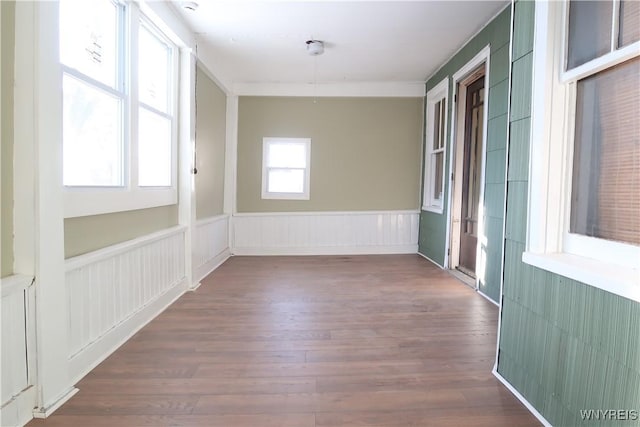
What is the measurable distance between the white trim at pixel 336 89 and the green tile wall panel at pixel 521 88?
401cm

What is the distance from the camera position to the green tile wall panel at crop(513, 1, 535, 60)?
175 centimetres

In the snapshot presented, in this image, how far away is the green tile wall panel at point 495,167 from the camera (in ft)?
10.9

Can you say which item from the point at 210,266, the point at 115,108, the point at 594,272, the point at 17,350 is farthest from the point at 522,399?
the point at 210,266

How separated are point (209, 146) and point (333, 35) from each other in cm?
208

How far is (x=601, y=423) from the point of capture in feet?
4.34

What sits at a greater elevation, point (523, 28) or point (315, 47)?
point (315, 47)

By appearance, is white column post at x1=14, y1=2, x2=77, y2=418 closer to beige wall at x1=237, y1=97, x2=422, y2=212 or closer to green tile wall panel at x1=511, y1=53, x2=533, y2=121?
green tile wall panel at x1=511, y1=53, x2=533, y2=121

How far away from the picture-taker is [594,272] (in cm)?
134

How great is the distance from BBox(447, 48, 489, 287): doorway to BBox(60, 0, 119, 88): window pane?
362 cm

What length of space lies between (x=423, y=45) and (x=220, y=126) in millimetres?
3002

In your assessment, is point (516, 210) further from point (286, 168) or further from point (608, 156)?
point (286, 168)

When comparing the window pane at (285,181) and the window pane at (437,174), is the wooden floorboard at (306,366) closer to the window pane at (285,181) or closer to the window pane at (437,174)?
the window pane at (437,174)

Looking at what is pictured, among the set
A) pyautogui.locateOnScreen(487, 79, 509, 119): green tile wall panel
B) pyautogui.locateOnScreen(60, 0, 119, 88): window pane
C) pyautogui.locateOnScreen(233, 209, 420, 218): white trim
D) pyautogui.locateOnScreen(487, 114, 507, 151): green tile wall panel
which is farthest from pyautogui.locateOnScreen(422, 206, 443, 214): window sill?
pyautogui.locateOnScreen(60, 0, 119, 88): window pane

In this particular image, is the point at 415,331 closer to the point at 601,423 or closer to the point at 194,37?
the point at 601,423
